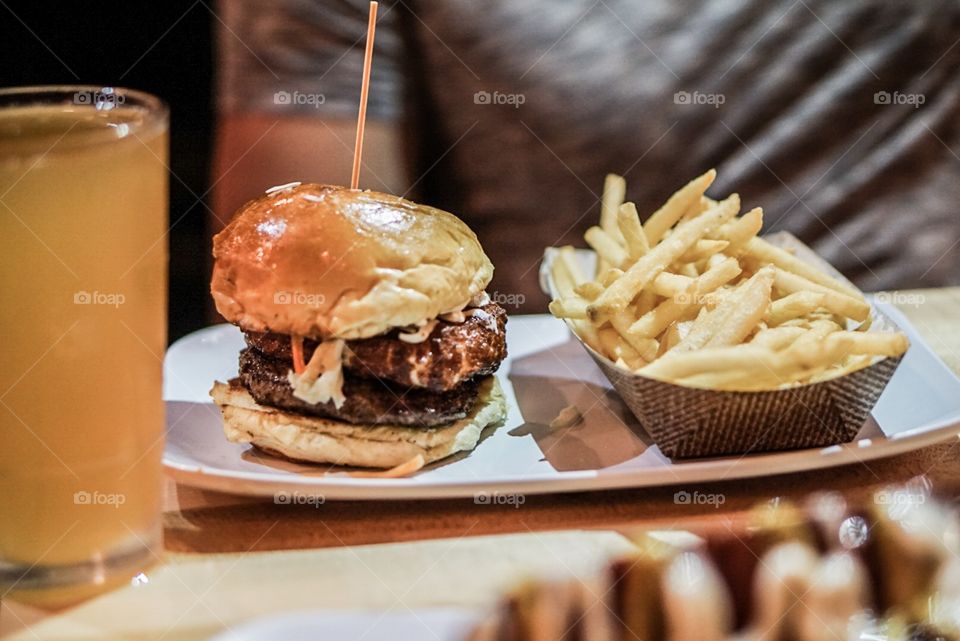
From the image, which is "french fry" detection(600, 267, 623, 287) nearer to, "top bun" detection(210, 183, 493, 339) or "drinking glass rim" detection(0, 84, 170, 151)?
"top bun" detection(210, 183, 493, 339)

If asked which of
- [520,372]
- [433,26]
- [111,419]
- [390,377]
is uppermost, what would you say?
[433,26]

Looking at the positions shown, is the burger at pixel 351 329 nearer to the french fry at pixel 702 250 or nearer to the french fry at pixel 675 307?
the french fry at pixel 675 307

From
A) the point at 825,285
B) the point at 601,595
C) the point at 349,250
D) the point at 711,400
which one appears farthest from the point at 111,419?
the point at 825,285

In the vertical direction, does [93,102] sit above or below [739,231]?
above

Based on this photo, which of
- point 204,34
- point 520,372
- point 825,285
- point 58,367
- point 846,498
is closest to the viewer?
point 58,367

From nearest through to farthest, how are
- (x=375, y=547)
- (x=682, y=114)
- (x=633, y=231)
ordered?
(x=375, y=547), (x=633, y=231), (x=682, y=114)

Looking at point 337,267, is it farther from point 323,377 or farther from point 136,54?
point 136,54

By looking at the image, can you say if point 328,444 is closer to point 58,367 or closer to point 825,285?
point 58,367

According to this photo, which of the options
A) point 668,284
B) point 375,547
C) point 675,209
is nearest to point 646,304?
point 668,284
